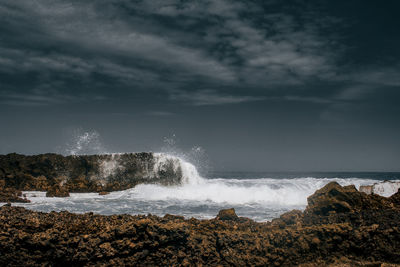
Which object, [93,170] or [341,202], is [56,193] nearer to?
[93,170]

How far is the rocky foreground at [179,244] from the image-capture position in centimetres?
324

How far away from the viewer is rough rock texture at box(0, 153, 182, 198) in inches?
702

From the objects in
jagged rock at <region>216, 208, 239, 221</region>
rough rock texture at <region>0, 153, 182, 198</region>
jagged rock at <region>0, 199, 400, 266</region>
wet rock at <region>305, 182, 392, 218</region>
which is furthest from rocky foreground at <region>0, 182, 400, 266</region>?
rough rock texture at <region>0, 153, 182, 198</region>

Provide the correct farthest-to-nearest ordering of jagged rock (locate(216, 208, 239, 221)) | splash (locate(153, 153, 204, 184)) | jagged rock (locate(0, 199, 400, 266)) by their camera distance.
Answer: splash (locate(153, 153, 204, 184)) → jagged rock (locate(216, 208, 239, 221)) → jagged rock (locate(0, 199, 400, 266))

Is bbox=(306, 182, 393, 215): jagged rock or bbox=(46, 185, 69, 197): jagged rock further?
bbox=(46, 185, 69, 197): jagged rock

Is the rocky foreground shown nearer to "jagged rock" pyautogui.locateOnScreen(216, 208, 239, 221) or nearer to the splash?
"jagged rock" pyautogui.locateOnScreen(216, 208, 239, 221)

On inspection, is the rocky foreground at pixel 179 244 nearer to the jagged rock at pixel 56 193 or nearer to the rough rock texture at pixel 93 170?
the jagged rock at pixel 56 193

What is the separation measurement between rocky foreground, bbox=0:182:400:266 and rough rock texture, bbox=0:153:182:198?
48.8 ft

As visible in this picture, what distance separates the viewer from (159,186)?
19.6m

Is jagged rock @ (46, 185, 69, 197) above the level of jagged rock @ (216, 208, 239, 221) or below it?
below

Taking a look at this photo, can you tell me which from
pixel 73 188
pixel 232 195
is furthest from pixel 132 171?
pixel 232 195

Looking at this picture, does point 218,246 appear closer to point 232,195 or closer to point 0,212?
point 0,212

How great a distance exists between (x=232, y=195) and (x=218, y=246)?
11.5 meters

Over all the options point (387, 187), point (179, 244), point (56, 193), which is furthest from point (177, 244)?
point (56, 193)
